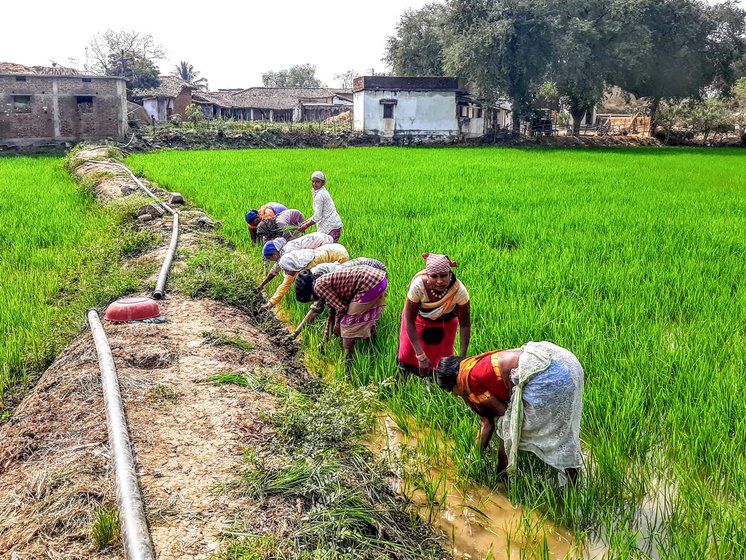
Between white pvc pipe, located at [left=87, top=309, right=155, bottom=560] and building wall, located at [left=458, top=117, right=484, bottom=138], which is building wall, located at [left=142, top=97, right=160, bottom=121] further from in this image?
white pvc pipe, located at [left=87, top=309, right=155, bottom=560]

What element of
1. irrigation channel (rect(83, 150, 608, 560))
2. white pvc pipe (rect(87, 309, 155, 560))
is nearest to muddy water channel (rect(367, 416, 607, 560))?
irrigation channel (rect(83, 150, 608, 560))

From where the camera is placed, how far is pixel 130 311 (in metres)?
4.42

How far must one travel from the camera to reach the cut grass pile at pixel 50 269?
416cm

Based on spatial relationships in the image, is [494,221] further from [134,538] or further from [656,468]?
[134,538]

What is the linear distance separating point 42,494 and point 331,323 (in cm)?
230

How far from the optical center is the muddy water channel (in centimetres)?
243

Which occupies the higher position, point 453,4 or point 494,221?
point 453,4

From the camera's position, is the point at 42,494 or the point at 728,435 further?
the point at 728,435

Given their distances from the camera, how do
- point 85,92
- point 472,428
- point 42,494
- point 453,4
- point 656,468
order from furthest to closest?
point 453,4 < point 85,92 < point 472,428 < point 656,468 < point 42,494

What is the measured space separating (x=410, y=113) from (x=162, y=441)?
2727 cm

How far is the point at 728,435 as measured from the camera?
9.50 ft

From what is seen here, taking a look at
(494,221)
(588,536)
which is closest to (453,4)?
(494,221)

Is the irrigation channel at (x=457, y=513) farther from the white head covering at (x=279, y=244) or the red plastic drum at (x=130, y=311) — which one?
the white head covering at (x=279, y=244)

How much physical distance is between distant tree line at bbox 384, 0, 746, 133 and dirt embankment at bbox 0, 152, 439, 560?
24.0 m
